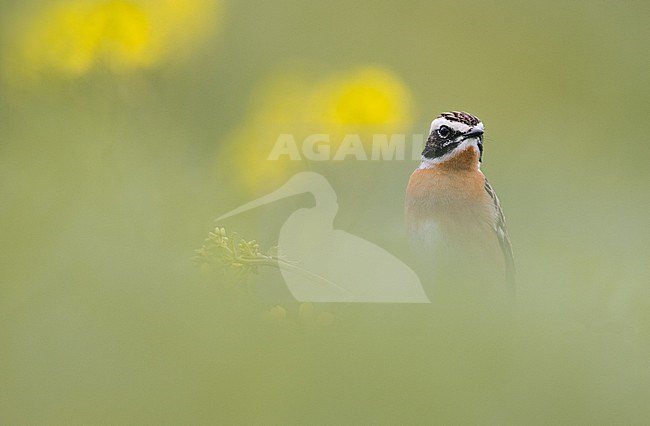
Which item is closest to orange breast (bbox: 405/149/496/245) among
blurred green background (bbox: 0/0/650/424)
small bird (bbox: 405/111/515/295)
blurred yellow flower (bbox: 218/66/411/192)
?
small bird (bbox: 405/111/515/295)

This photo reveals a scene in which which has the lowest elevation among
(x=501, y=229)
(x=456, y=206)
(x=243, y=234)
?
(x=243, y=234)

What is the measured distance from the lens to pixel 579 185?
4.15m

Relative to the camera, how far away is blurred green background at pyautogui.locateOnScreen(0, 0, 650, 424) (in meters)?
1.63

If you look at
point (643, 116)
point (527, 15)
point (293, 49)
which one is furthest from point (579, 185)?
point (527, 15)

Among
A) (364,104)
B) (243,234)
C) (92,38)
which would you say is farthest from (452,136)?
(243,234)

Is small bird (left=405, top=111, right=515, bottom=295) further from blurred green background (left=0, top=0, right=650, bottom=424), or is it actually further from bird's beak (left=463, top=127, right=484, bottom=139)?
blurred green background (left=0, top=0, right=650, bottom=424)

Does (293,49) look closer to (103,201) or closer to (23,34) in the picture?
(23,34)

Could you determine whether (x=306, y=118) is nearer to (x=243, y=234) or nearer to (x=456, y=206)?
(x=456, y=206)

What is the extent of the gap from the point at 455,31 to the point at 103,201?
20.8 ft

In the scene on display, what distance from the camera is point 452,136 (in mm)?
4406

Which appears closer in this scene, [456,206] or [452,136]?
[456,206]

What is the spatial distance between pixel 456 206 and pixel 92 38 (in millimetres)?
1607

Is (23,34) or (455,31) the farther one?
(455,31)

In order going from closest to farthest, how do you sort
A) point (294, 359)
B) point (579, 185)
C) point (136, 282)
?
1. point (294, 359)
2. point (136, 282)
3. point (579, 185)
